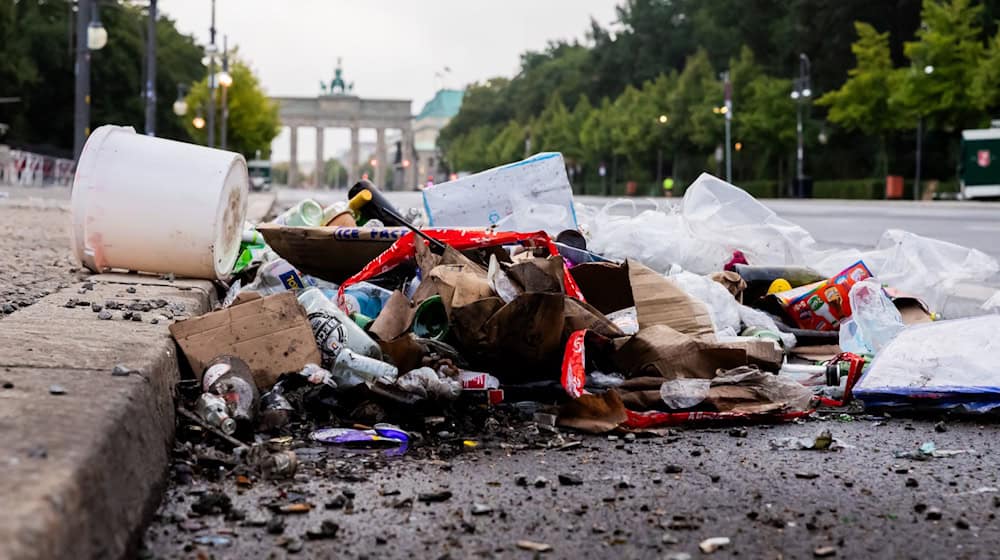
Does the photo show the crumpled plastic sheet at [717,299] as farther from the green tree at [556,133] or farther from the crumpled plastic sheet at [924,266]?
the green tree at [556,133]

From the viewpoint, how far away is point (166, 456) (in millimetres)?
2850

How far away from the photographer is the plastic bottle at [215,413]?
3.27m

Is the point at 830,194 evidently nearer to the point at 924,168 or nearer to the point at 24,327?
the point at 924,168

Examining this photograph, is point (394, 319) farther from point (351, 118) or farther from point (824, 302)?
point (351, 118)

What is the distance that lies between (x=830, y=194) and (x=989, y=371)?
48.8m

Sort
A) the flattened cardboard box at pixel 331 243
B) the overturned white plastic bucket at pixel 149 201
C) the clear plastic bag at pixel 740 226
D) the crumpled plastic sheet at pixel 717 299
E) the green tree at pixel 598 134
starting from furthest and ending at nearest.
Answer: the green tree at pixel 598 134 → the clear plastic bag at pixel 740 226 → the flattened cardboard box at pixel 331 243 → the overturned white plastic bucket at pixel 149 201 → the crumpled plastic sheet at pixel 717 299

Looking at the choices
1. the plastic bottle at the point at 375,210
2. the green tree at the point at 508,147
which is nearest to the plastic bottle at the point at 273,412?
the plastic bottle at the point at 375,210

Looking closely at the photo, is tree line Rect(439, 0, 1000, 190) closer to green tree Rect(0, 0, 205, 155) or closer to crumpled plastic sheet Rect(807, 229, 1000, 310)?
green tree Rect(0, 0, 205, 155)

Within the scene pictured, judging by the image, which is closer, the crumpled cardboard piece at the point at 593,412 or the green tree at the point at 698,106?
the crumpled cardboard piece at the point at 593,412

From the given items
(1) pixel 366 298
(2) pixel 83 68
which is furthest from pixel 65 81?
(1) pixel 366 298

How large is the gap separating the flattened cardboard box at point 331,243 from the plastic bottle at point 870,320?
2.13m

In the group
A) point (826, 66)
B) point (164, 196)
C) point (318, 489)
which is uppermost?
point (826, 66)

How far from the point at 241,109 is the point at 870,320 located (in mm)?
60149

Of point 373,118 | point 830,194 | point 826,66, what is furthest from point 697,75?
→ point 373,118
